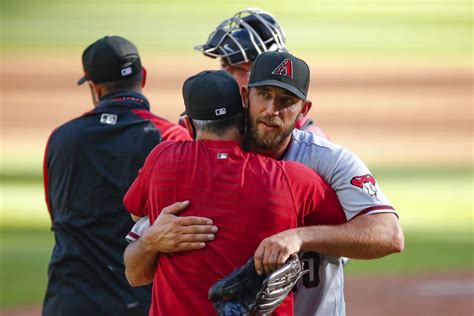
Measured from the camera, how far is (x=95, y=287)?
4805mm

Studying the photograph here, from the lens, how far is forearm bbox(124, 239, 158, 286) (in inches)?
136

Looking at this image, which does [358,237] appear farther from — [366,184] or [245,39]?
[245,39]

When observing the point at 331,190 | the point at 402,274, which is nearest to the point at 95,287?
the point at 331,190

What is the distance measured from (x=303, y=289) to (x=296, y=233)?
0.55 meters

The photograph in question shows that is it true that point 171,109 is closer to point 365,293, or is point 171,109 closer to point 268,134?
point 365,293

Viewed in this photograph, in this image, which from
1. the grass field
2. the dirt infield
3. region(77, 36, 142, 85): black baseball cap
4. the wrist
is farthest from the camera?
the grass field

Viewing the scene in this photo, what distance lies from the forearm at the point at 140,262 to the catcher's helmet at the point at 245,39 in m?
1.58

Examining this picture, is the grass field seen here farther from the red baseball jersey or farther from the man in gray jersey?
the red baseball jersey

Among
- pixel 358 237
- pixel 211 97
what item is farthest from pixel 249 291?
pixel 211 97

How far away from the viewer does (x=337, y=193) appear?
135 inches

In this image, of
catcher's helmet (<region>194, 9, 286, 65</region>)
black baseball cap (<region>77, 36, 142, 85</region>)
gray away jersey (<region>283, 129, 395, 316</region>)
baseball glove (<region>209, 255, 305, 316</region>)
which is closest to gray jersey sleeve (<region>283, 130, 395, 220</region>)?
gray away jersey (<region>283, 129, 395, 316</region>)

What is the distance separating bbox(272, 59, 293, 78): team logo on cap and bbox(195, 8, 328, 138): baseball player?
51.7 inches

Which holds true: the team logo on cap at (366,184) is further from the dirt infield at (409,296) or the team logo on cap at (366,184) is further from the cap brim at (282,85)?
the dirt infield at (409,296)

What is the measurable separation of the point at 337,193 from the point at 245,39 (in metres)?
1.64
